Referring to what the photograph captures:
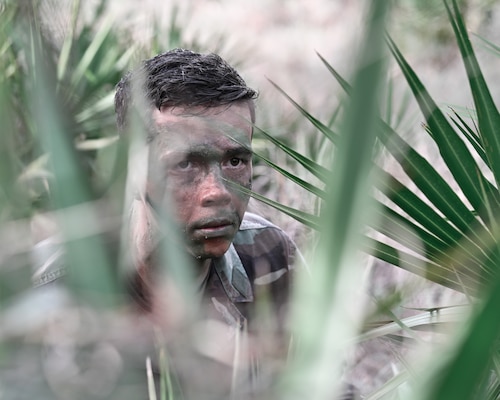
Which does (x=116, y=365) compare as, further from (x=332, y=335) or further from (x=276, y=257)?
(x=276, y=257)

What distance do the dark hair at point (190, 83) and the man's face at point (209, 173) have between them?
0.5 inches

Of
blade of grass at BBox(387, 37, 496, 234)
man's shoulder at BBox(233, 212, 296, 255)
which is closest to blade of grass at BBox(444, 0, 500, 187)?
blade of grass at BBox(387, 37, 496, 234)

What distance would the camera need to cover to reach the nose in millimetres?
1159

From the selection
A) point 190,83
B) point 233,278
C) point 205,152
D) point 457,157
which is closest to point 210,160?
point 205,152

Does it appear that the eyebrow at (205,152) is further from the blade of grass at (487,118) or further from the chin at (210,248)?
the blade of grass at (487,118)

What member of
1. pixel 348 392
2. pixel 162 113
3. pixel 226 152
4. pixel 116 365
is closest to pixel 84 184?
pixel 116 365

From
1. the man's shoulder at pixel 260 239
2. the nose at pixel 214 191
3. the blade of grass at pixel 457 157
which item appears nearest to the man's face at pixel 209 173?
the nose at pixel 214 191

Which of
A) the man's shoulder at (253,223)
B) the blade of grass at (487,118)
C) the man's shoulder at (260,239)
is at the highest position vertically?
the blade of grass at (487,118)

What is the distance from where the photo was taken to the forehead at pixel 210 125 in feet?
3.75

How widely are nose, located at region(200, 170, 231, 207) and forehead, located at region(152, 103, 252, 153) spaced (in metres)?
0.05

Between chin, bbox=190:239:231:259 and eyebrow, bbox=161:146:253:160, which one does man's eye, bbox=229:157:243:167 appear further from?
chin, bbox=190:239:231:259

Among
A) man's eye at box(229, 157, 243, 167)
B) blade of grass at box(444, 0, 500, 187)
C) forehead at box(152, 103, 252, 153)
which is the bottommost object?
man's eye at box(229, 157, 243, 167)

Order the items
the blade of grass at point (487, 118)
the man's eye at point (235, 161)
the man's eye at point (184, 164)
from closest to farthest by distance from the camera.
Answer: the blade of grass at point (487, 118), the man's eye at point (184, 164), the man's eye at point (235, 161)

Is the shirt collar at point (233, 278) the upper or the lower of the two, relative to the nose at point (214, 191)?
lower
